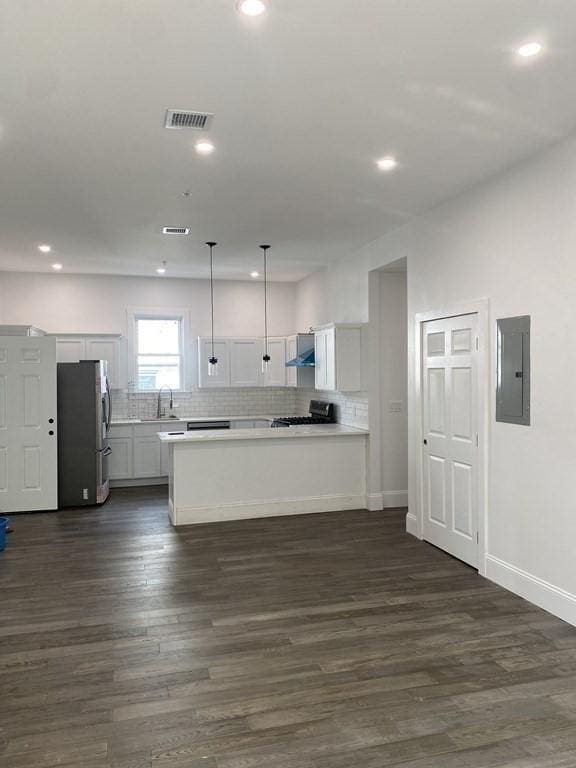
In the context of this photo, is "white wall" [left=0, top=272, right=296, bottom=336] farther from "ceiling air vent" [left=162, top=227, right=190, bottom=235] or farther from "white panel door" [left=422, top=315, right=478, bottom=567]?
"white panel door" [left=422, top=315, right=478, bottom=567]

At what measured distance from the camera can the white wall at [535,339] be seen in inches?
149

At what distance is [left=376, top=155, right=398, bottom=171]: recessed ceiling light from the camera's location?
412cm

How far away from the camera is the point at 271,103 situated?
327cm

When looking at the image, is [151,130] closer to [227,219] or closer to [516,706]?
[227,219]

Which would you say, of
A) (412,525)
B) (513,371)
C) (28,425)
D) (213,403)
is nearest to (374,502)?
(412,525)

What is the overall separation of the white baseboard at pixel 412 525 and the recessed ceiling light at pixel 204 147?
3821 millimetres

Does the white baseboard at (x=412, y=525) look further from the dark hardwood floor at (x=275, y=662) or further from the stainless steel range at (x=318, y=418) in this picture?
the stainless steel range at (x=318, y=418)

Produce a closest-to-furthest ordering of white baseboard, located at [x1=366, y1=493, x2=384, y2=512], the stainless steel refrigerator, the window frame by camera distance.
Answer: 1. white baseboard, located at [x1=366, y1=493, x2=384, y2=512]
2. the stainless steel refrigerator
3. the window frame

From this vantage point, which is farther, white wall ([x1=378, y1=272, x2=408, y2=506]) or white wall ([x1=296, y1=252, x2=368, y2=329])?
white wall ([x1=296, y1=252, x2=368, y2=329])

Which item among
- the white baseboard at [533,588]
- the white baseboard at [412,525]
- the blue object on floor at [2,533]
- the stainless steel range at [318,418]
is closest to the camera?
the white baseboard at [533,588]

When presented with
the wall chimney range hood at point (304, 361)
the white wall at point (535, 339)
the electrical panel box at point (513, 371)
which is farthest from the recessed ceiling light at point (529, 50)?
the wall chimney range hood at point (304, 361)

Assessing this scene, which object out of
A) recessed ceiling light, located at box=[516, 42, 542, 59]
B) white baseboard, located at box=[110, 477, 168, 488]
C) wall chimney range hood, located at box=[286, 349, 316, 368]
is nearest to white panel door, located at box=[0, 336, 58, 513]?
white baseboard, located at box=[110, 477, 168, 488]

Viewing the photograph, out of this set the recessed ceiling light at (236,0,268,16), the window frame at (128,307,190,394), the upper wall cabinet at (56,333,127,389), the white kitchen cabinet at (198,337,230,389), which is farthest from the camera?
the white kitchen cabinet at (198,337,230,389)

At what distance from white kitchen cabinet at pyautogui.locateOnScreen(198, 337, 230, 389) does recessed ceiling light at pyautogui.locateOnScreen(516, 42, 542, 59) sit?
21.8ft
